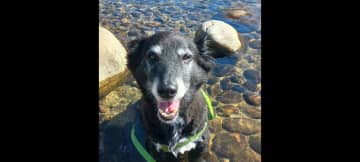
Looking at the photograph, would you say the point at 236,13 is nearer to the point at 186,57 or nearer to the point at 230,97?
the point at 230,97

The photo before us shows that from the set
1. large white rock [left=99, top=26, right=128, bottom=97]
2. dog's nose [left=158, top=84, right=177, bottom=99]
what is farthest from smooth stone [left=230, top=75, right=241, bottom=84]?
dog's nose [left=158, top=84, right=177, bottom=99]

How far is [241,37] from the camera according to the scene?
833 cm

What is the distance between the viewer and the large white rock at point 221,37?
7547mm

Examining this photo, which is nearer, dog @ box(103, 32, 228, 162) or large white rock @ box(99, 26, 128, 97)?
dog @ box(103, 32, 228, 162)

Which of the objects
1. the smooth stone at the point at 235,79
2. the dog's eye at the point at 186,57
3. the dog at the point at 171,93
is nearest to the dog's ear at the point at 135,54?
the dog at the point at 171,93

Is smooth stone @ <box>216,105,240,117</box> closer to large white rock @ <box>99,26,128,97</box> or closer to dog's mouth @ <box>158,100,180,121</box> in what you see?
dog's mouth @ <box>158,100,180,121</box>

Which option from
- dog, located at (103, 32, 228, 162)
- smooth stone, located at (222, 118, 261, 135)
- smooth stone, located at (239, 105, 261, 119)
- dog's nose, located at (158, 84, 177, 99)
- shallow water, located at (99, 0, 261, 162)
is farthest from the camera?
smooth stone, located at (239, 105, 261, 119)

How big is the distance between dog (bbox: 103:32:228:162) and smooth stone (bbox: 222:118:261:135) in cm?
108

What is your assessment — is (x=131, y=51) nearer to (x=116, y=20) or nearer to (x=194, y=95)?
(x=194, y=95)

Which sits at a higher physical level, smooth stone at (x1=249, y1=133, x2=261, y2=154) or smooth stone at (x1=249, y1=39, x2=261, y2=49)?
smooth stone at (x1=249, y1=39, x2=261, y2=49)

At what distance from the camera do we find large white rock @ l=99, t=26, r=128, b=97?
624cm

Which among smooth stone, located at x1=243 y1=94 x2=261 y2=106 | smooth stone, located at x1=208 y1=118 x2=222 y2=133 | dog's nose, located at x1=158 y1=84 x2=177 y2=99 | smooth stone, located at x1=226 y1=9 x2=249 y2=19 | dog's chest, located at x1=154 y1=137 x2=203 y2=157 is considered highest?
smooth stone, located at x1=226 y1=9 x2=249 y2=19

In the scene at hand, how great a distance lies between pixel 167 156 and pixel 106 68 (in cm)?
280
